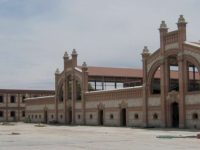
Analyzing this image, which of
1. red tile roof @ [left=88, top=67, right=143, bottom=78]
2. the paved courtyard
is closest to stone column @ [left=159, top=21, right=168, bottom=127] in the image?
the paved courtyard

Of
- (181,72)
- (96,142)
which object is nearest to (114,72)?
(181,72)

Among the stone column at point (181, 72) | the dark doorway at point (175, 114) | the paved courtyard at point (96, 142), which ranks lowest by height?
the paved courtyard at point (96, 142)

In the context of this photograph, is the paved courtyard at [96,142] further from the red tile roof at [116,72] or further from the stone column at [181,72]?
the red tile roof at [116,72]

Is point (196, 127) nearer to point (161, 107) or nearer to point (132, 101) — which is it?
point (161, 107)

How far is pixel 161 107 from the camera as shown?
143ft

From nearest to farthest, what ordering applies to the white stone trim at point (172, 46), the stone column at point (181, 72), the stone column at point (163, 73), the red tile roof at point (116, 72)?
1. the stone column at point (181, 72)
2. the white stone trim at point (172, 46)
3. the stone column at point (163, 73)
4. the red tile roof at point (116, 72)

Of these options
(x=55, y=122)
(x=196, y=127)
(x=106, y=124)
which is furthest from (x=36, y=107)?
(x=196, y=127)

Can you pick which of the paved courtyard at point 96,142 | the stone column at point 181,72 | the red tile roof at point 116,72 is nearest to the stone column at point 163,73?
the stone column at point 181,72

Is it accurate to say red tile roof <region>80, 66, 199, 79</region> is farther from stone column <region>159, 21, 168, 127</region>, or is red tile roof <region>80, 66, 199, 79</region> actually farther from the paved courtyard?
the paved courtyard

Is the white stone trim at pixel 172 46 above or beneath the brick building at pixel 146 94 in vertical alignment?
above

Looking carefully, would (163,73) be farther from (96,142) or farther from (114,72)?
(114,72)

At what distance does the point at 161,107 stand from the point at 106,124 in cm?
1205

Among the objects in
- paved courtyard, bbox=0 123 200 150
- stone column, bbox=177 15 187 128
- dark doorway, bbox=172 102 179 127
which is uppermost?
stone column, bbox=177 15 187 128

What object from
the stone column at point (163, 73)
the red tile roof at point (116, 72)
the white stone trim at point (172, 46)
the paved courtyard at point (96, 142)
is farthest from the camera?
the red tile roof at point (116, 72)
